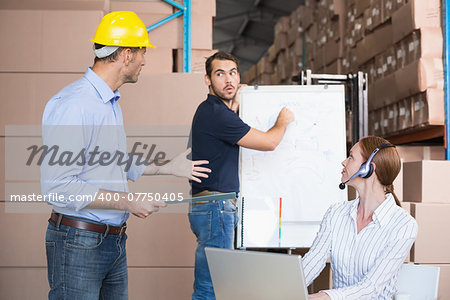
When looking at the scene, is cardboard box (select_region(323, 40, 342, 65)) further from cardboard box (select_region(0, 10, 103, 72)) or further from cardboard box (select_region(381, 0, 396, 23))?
cardboard box (select_region(0, 10, 103, 72))

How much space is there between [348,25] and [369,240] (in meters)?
4.02

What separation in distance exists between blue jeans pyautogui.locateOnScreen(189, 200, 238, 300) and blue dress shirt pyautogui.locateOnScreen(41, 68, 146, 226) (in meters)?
0.79

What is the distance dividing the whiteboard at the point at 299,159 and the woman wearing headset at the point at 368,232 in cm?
117

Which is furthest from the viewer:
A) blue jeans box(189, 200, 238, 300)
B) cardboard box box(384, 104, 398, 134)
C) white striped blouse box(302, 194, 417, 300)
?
cardboard box box(384, 104, 398, 134)

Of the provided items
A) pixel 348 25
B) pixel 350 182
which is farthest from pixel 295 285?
pixel 348 25

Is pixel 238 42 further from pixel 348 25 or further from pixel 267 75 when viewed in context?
pixel 348 25

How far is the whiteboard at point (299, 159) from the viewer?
11.5ft

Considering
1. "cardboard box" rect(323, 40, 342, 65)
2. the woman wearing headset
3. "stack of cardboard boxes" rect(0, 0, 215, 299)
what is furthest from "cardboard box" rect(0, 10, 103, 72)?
"cardboard box" rect(323, 40, 342, 65)

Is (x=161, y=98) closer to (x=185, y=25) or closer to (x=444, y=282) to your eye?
(x=185, y=25)

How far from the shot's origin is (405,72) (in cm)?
435

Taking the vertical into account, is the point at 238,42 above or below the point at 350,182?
above

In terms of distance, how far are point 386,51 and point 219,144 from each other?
2.43 m

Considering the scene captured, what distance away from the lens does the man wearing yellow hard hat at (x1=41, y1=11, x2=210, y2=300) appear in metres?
1.87

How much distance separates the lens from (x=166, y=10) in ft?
13.5
